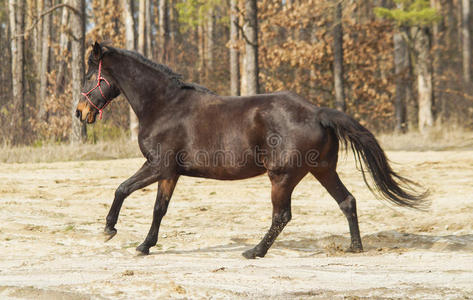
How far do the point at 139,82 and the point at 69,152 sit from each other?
897 centimetres

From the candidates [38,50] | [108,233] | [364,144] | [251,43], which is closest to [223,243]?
[108,233]

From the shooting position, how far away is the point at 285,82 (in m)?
22.2

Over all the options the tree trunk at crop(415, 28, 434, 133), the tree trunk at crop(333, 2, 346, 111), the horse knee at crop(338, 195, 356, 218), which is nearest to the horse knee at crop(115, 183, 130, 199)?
the horse knee at crop(338, 195, 356, 218)

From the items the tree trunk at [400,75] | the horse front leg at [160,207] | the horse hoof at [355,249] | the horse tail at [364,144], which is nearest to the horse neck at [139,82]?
the horse front leg at [160,207]

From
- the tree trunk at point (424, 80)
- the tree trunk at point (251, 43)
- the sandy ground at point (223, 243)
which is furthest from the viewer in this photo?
the tree trunk at point (424, 80)

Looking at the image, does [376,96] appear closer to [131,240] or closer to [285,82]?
[285,82]

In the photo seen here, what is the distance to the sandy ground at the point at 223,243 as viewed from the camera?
14.5ft

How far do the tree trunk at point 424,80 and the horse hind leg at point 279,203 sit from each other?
16265mm

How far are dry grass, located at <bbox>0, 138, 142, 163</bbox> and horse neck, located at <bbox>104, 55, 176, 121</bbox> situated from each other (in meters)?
8.30

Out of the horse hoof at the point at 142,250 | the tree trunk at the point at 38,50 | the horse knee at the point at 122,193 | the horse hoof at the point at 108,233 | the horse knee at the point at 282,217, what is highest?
the tree trunk at the point at 38,50

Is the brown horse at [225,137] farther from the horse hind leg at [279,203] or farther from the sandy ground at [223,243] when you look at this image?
the sandy ground at [223,243]

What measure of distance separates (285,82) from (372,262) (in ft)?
55.6

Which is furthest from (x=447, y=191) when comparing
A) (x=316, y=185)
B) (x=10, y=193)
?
(x=10, y=193)

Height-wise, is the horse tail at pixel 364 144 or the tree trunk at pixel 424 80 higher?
the tree trunk at pixel 424 80
